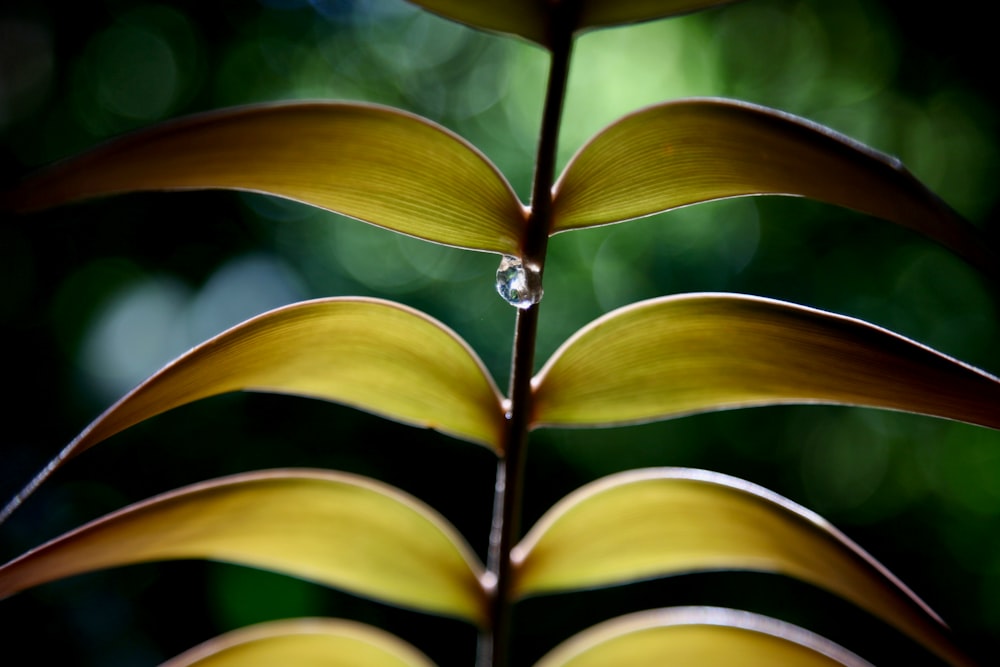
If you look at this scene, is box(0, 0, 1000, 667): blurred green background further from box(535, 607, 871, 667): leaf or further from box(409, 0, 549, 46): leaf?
box(409, 0, 549, 46): leaf

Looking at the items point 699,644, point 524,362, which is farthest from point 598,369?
point 699,644

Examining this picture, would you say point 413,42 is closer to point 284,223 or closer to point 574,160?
point 284,223

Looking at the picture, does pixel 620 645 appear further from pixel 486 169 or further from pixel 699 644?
pixel 486 169

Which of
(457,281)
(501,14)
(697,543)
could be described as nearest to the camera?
(501,14)

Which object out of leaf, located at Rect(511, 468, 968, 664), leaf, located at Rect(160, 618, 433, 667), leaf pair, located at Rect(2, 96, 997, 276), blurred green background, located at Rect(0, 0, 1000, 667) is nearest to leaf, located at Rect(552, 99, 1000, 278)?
leaf pair, located at Rect(2, 96, 997, 276)

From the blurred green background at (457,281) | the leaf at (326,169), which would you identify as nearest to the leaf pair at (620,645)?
the leaf at (326,169)

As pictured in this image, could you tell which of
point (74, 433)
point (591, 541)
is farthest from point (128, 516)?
point (74, 433)
